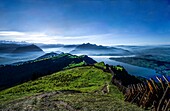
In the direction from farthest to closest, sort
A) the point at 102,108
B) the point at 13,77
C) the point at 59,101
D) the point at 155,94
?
the point at 13,77
the point at 59,101
the point at 102,108
the point at 155,94

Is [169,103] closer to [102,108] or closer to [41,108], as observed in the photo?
[102,108]

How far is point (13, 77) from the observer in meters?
171

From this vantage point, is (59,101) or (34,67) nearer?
(59,101)

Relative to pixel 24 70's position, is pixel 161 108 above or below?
above

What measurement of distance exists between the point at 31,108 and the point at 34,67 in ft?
595

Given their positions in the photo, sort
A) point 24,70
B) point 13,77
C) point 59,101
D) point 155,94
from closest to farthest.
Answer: point 155,94
point 59,101
point 13,77
point 24,70

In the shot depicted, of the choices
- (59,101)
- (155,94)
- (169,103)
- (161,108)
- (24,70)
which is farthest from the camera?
(24,70)

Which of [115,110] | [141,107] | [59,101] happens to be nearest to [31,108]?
[59,101]

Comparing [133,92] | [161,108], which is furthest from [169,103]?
[133,92]

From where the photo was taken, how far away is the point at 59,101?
58.1ft

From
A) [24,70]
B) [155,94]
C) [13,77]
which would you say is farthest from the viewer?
[24,70]

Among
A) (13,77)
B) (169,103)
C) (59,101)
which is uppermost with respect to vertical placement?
(169,103)

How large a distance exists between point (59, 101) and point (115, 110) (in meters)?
5.33

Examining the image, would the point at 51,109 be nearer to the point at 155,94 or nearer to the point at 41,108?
the point at 41,108
